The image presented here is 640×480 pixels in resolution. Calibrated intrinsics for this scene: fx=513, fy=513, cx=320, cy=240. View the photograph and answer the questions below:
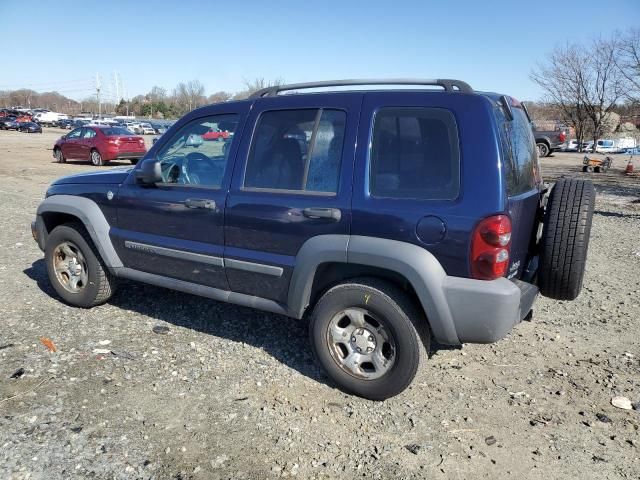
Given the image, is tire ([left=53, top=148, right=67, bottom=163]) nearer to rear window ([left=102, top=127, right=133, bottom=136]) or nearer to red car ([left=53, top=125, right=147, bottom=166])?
red car ([left=53, top=125, right=147, bottom=166])

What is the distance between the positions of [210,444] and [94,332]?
6.35 feet

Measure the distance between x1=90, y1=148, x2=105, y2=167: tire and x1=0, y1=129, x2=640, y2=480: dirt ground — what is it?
15022 mm

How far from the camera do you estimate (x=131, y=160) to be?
19891 millimetres

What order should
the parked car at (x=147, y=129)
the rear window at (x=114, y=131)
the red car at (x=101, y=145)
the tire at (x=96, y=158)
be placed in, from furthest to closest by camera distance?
the parked car at (x=147, y=129) < the rear window at (x=114, y=131) < the tire at (x=96, y=158) < the red car at (x=101, y=145)

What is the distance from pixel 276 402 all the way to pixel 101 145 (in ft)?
57.8

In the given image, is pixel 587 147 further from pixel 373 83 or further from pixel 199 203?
pixel 199 203

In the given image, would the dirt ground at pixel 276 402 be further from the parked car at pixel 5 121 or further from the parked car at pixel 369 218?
the parked car at pixel 5 121

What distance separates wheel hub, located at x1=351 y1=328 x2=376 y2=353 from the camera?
3.30 m

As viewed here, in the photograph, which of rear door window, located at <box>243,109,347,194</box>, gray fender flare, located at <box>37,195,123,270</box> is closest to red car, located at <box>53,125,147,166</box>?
gray fender flare, located at <box>37,195,123,270</box>

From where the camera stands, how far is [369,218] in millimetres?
3127

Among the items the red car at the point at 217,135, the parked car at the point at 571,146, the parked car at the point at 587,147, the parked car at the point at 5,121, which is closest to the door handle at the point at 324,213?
the red car at the point at 217,135

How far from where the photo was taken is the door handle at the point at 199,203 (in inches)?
147

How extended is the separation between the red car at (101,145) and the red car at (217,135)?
16.0 meters

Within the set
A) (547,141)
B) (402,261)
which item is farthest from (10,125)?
(402,261)
